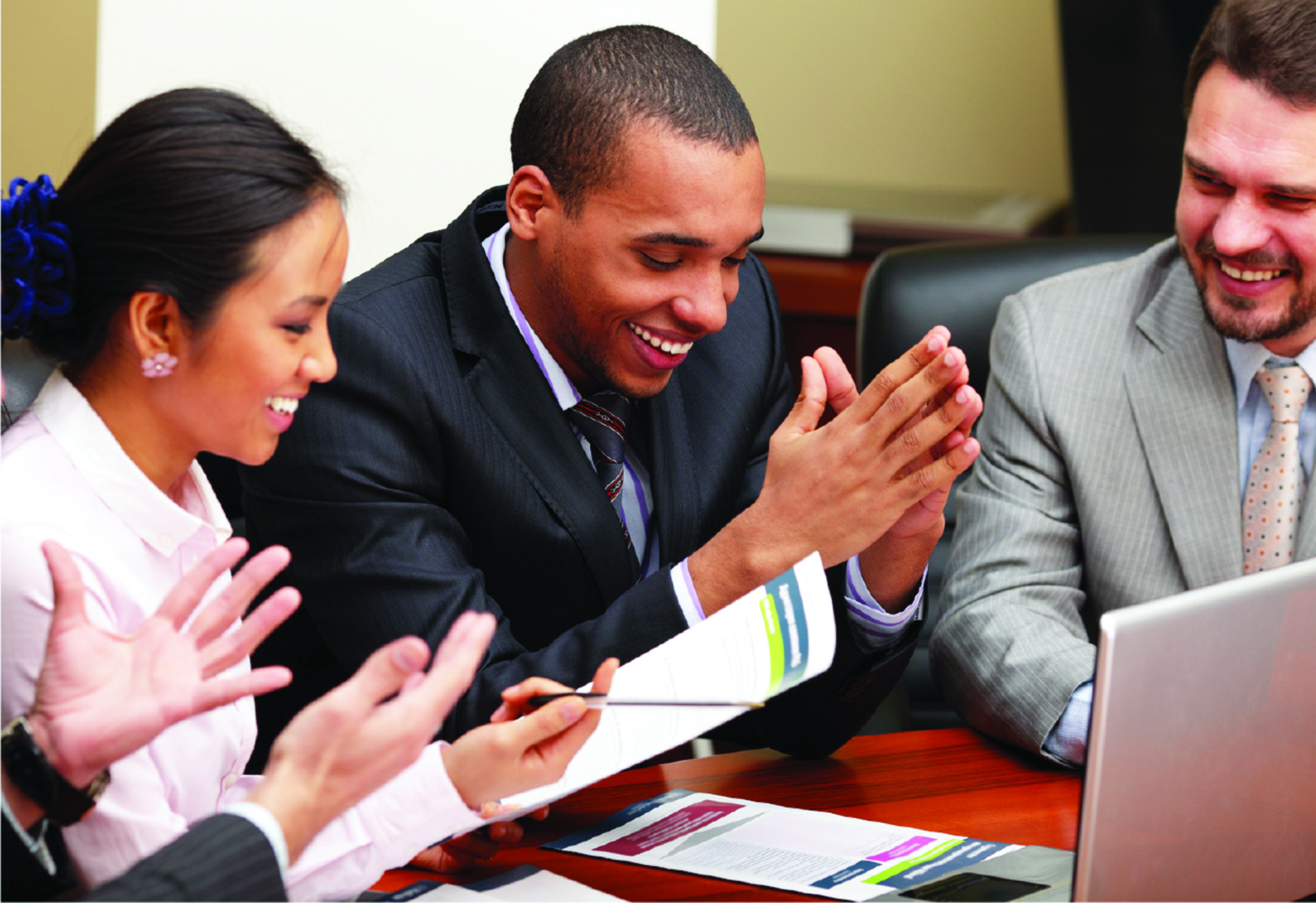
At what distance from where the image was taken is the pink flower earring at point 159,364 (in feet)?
3.44

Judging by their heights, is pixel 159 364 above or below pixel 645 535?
above

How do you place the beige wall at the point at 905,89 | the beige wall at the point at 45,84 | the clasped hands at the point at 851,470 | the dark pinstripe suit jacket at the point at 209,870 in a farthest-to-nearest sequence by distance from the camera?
the beige wall at the point at 905,89 < the beige wall at the point at 45,84 < the clasped hands at the point at 851,470 < the dark pinstripe suit jacket at the point at 209,870

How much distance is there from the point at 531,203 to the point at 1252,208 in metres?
0.83

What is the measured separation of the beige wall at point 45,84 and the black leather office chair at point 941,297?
1.12 m

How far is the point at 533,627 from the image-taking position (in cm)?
151

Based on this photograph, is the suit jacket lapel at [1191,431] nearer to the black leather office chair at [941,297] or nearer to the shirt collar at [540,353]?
the black leather office chair at [941,297]

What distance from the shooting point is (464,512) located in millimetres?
1455

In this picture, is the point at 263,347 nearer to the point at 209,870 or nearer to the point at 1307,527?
the point at 209,870

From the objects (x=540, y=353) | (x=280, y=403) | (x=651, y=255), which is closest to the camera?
(x=280, y=403)

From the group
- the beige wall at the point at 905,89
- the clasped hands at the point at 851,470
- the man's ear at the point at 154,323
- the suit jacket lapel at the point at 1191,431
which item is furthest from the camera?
the beige wall at the point at 905,89

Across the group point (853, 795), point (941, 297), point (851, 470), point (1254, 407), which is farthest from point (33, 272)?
point (1254, 407)

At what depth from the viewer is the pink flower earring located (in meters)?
1.05

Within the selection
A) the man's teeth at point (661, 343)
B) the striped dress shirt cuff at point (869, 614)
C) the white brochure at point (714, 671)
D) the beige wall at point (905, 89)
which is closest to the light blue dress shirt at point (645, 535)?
the striped dress shirt cuff at point (869, 614)

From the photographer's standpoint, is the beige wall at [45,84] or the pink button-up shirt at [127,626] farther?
the beige wall at [45,84]
